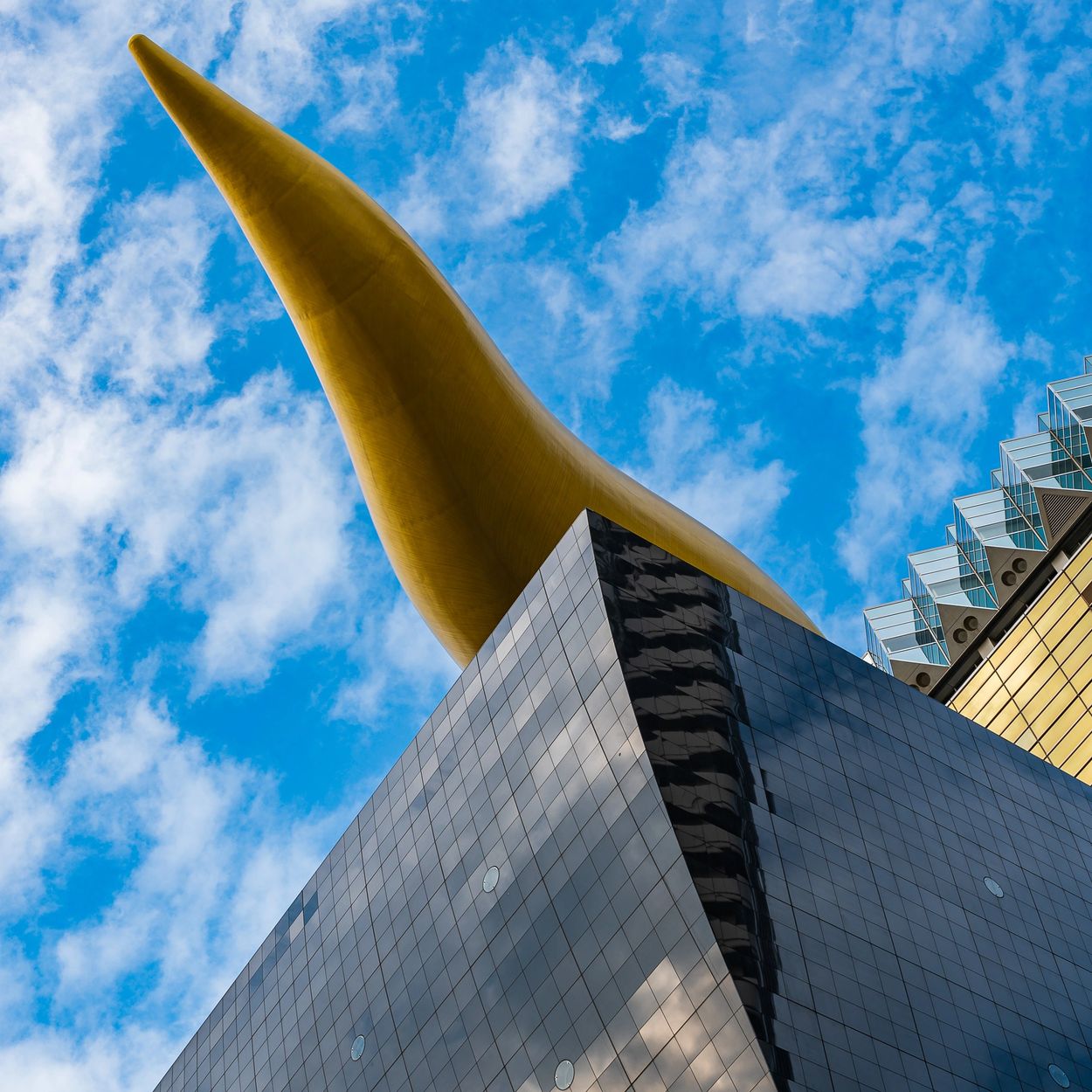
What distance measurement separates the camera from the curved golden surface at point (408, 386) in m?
30.2

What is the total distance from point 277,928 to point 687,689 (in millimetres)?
17906

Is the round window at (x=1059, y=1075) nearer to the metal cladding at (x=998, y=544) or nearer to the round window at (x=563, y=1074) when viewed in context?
the round window at (x=563, y=1074)

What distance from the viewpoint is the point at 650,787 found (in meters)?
25.6

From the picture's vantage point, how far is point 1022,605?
64812 millimetres

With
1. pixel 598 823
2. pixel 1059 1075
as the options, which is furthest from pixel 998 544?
pixel 598 823

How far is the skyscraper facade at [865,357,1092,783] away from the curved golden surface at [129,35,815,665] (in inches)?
1194

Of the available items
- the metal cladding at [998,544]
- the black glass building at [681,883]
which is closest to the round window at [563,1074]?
the black glass building at [681,883]

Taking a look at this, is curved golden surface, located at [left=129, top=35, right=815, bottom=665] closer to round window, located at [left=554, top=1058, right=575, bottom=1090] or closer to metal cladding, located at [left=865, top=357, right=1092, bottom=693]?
round window, located at [left=554, top=1058, right=575, bottom=1090]

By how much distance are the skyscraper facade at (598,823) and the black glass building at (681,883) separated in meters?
0.07

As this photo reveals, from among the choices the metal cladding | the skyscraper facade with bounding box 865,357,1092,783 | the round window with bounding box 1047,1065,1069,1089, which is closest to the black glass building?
the round window with bounding box 1047,1065,1069,1089

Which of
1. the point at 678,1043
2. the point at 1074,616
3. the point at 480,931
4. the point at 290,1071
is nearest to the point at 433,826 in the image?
the point at 480,931

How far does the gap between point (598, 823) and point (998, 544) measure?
44.5 m

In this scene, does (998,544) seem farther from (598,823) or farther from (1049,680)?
(598,823)

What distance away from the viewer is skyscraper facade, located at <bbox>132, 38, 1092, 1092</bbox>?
79.7 ft
